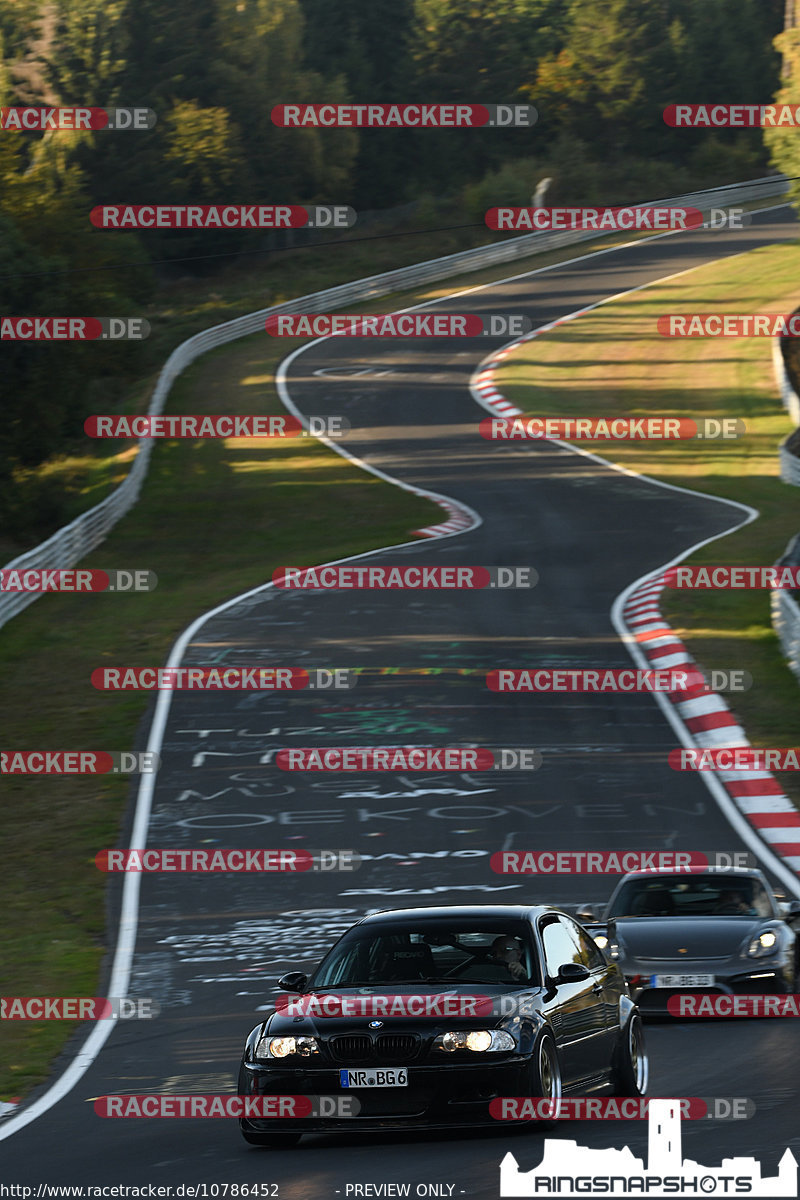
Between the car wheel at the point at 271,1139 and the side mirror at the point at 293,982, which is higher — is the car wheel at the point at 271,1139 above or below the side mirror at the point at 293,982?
below

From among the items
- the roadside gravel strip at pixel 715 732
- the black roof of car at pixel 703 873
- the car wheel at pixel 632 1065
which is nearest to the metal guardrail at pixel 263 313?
the roadside gravel strip at pixel 715 732

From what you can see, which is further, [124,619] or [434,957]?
[124,619]

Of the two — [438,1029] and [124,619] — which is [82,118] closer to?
[124,619]

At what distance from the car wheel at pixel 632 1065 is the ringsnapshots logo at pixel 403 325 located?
53891mm

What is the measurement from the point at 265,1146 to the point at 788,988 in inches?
234

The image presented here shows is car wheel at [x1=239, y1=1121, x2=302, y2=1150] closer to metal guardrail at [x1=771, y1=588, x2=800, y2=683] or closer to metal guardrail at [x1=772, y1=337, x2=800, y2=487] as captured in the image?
metal guardrail at [x1=771, y1=588, x2=800, y2=683]

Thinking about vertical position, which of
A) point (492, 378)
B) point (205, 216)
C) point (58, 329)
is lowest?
point (492, 378)

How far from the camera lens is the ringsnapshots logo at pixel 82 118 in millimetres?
78125

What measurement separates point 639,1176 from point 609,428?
4326cm

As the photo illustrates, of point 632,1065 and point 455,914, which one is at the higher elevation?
point 455,914

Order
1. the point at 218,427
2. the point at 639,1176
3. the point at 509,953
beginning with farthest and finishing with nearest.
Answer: the point at 218,427
the point at 509,953
the point at 639,1176

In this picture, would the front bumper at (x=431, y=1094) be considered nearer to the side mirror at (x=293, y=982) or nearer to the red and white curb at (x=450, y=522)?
the side mirror at (x=293, y=982)

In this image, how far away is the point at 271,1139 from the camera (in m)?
8.75

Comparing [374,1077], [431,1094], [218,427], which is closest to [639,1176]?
[431,1094]
